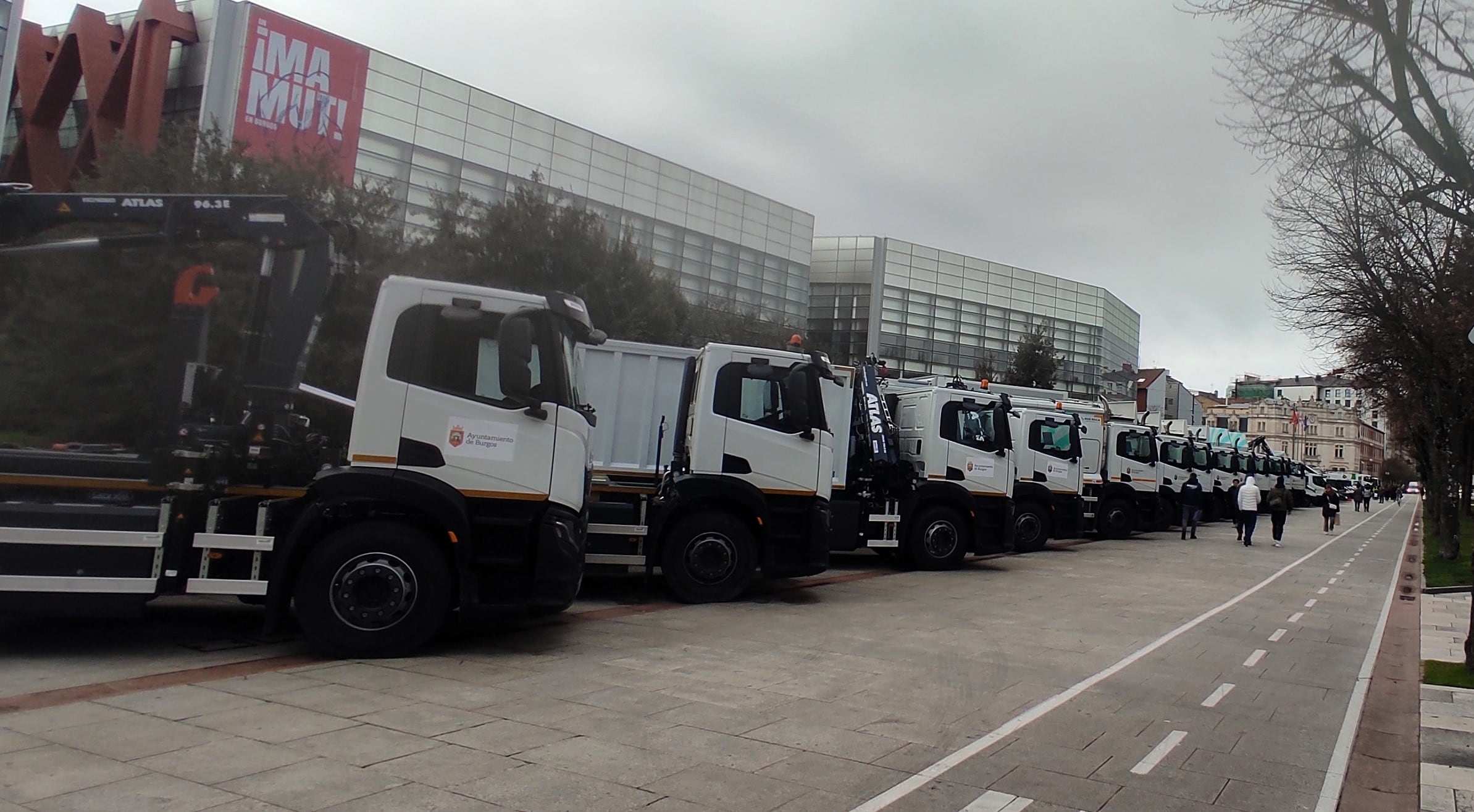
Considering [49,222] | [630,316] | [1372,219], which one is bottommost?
[49,222]

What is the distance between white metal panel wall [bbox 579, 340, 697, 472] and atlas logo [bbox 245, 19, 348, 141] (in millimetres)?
30213

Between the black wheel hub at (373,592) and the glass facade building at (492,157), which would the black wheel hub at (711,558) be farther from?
the glass facade building at (492,157)

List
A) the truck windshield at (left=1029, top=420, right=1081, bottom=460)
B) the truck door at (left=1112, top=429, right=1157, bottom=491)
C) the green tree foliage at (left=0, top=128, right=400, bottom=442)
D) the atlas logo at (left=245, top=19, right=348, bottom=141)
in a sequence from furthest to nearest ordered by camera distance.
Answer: the atlas logo at (left=245, top=19, right=348, bottom=141) → the truck door at (left=1112, top=429, right=1157, bottom=491) → the truck windshield at (left=1029, top=420, right=1081, bottom=460) → the green tree foliage at (left=0, top=128, right=400, bottom=442)

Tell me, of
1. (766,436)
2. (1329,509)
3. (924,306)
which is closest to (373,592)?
(766,436)

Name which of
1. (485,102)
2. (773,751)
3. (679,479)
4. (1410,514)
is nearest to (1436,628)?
(679,479)

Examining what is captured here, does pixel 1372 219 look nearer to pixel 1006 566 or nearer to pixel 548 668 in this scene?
pixel 1006 566

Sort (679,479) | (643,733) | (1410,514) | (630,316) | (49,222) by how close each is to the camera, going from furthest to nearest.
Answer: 1. (1410,514)
2. (630,316)
3. (679,479)
4. (49,222)
5. (643,733)

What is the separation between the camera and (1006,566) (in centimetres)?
1644

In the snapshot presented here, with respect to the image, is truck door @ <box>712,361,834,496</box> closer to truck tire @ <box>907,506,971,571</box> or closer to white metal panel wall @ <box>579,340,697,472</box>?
white metal panel wall @ <box>579,340,697,472</box>

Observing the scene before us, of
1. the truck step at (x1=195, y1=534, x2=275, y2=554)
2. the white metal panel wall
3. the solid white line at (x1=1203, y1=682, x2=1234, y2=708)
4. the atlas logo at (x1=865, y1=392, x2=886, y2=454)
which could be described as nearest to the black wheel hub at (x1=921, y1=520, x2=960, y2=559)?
the atlas logo at (x1=865, y1=392, x2=886, y2=454)

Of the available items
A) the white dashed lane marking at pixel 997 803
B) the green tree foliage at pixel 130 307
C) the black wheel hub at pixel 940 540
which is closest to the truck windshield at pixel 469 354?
the white dashed lane marking at pixel 997 803

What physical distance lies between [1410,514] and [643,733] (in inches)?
2582

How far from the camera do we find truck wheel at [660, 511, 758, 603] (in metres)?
10.3

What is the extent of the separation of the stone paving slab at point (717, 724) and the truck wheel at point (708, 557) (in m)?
0.36
